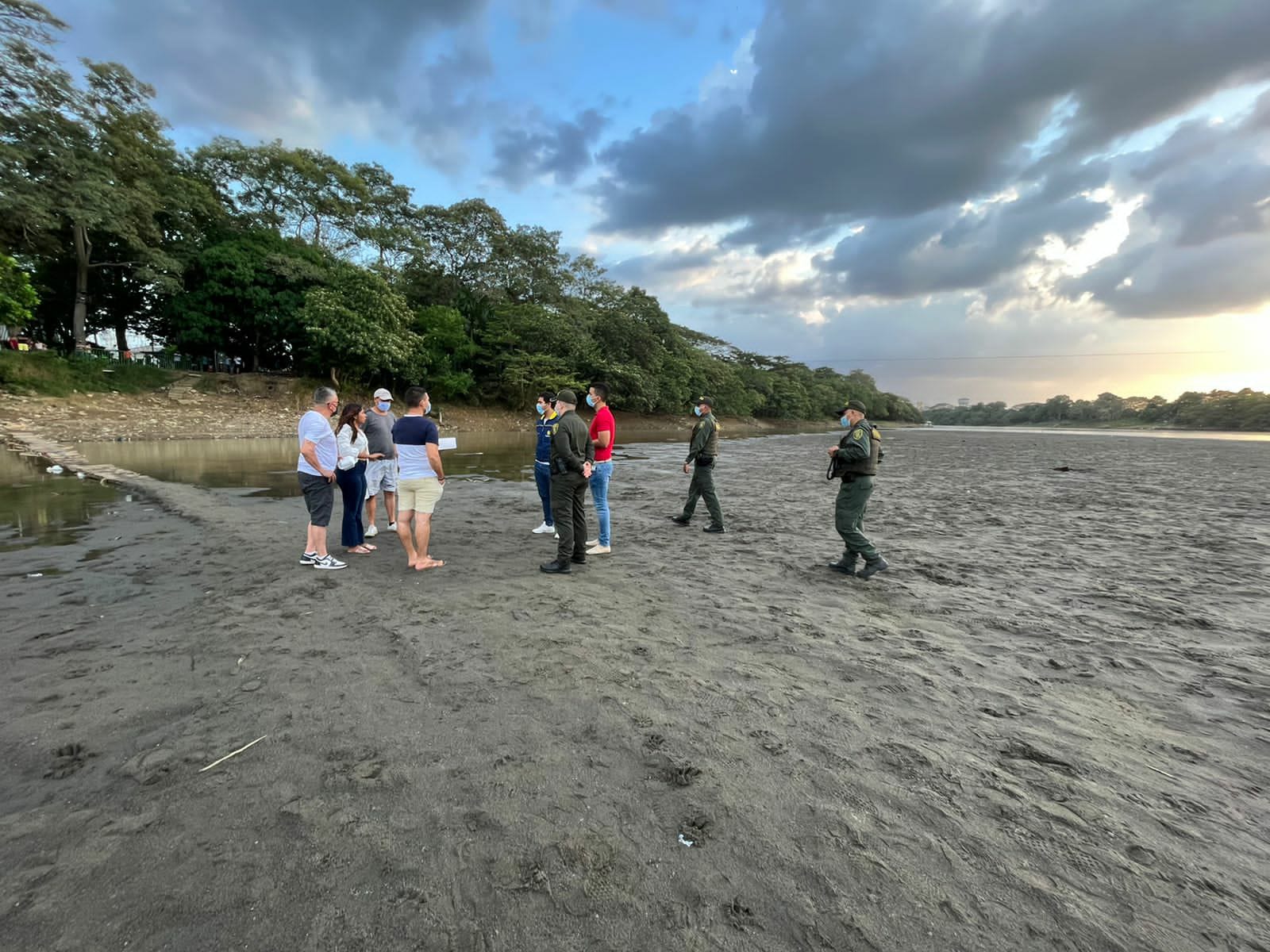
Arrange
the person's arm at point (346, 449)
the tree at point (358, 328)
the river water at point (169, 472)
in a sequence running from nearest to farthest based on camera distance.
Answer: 1. the person's arm at point (346, 449)
2. the river water at point (169, 472)
3. the tree at point (358, 328)

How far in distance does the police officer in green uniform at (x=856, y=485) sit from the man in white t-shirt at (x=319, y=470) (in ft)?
19.7

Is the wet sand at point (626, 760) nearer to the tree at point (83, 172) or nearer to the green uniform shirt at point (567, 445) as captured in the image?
the green uniform shirt at point (567, 445)

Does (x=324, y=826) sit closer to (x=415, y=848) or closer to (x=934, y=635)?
(x=415, y=848)

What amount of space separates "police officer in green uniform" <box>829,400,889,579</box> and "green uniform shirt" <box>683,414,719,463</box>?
7.65 feet

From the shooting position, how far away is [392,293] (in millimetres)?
36719

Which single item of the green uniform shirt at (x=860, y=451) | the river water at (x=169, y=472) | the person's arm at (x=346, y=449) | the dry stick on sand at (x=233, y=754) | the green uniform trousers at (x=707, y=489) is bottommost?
the river water at (x=169, y=472)

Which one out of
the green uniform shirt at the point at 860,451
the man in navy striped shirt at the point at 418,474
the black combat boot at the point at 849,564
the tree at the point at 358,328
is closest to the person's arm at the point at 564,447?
the man in navy striped shirt at the point at 418,474

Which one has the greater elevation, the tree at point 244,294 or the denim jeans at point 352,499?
the tree at point 244,294

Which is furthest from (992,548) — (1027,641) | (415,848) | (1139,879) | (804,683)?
(415,848)

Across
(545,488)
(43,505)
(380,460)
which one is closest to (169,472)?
(43,505)

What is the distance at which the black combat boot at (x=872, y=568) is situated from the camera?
6430mm

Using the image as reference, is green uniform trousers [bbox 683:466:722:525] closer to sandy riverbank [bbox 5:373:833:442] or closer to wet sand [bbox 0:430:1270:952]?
wet sand [bbox 0:430:1270:952]

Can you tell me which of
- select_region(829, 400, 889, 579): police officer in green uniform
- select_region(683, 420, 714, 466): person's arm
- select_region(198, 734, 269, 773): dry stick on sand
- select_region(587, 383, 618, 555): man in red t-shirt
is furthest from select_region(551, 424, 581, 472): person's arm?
select_region(198, 734, 269, 773): dry stick on sand

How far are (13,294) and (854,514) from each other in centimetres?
3866
